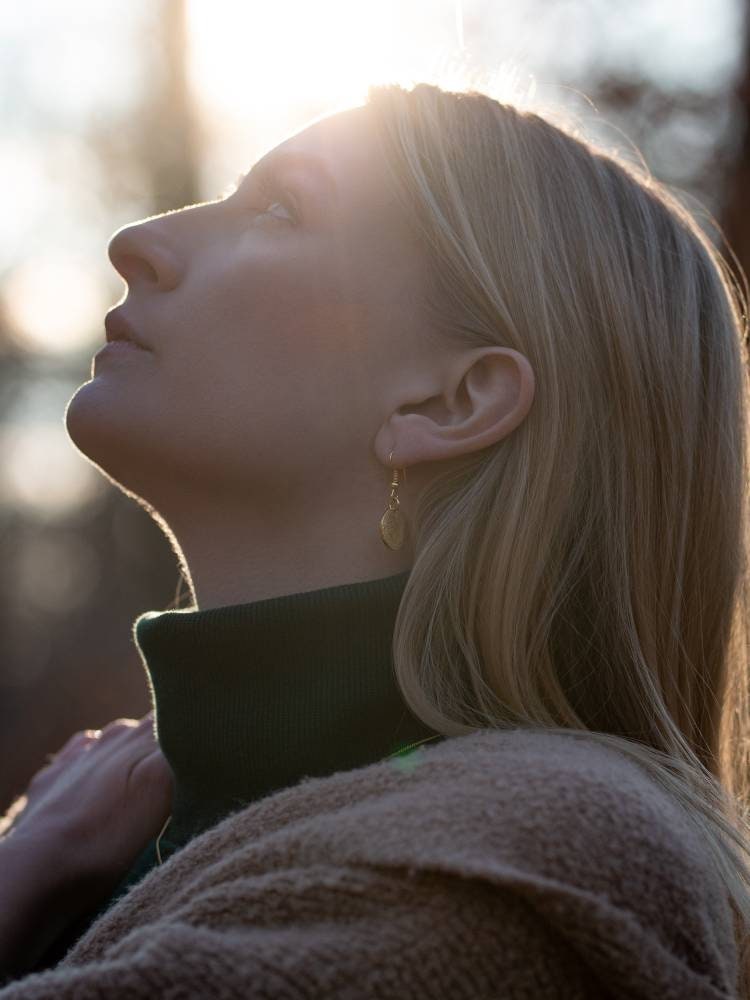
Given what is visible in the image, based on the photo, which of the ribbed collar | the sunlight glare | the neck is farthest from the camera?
the sunlight glare

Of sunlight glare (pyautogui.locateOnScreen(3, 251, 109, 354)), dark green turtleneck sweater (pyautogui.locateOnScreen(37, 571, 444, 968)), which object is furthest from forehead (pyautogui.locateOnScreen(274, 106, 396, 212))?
sunlight glare (pyautogui.locateOnScreen(3, 251, 109, 354))

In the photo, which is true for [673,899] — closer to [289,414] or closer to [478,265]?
[289,414]

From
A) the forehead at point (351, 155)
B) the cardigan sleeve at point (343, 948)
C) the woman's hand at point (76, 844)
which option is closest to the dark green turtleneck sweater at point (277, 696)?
the woman's hand at point (76, 844)

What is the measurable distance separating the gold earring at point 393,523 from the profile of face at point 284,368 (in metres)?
0.03

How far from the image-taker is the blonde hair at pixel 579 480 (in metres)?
1.84

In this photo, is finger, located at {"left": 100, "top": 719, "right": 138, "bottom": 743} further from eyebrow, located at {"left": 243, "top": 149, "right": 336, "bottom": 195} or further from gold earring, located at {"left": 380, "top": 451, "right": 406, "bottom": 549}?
eyebrow, located at {"left": 243, "top": 149, "right": 336, "bottom": 195}

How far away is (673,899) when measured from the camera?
1258 millimetres

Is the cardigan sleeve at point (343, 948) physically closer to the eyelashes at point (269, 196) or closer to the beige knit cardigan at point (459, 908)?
the beige knit cardigan at point (459, 908)

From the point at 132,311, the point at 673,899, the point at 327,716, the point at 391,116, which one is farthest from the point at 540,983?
the point at 391,116

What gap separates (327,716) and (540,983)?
69 cm

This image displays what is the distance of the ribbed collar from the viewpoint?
1.82 m

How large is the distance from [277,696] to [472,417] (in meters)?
0.57

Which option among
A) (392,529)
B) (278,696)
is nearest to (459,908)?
(278,696)

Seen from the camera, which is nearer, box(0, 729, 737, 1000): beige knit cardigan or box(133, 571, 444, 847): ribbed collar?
box(0, 729, 737, 1000): beige knit cardigan
